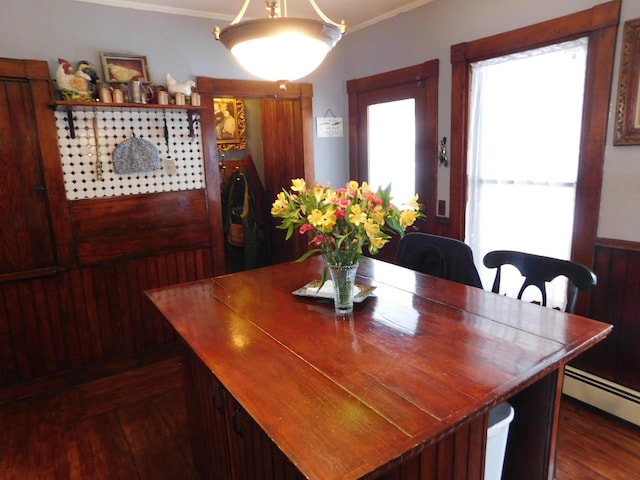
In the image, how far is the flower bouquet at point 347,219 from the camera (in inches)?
59.9

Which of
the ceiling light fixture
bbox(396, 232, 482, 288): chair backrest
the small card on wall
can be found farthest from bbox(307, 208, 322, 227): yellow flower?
the small card on wall

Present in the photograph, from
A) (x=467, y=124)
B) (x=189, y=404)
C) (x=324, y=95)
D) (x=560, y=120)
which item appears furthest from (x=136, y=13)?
(x=560, y=120)

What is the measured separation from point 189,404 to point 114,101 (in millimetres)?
1861

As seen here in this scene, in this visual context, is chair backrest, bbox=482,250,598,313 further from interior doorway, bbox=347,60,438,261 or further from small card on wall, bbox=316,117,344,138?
small card on wall, bbox=316,117,344,138

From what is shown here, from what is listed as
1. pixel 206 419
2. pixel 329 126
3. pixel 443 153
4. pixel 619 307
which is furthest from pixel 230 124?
pixel 619 307

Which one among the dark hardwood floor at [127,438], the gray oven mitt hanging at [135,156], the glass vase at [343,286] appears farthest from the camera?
the gray oven mitt hanging at [135,156]

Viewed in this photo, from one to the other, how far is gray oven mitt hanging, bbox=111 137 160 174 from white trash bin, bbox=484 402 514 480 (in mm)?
2521

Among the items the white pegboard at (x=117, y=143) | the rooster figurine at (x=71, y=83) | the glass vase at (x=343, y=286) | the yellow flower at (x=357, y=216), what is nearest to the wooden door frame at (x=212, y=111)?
the white pegboard at (x=117, y=143)

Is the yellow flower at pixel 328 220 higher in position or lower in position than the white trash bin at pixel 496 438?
higher

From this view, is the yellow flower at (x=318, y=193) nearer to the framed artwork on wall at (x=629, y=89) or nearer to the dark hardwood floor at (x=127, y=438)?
the dark hardwood floor at (x=127, y=438)

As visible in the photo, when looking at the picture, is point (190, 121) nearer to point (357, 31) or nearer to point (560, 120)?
point (357, 31)

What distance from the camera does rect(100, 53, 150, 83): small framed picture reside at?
2.69 m

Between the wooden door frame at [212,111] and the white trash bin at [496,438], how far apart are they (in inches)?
92.2

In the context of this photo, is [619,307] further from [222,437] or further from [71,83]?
[71,83]
